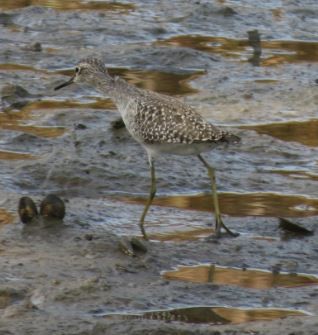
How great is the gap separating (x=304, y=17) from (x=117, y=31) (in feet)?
7.72

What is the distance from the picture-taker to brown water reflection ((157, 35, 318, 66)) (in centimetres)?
1538

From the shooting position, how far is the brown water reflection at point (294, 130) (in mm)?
12547

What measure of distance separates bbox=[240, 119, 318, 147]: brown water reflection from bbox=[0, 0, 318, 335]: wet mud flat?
0.03 meters

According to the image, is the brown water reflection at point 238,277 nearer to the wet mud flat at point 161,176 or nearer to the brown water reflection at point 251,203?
the wet mud flat at point 161,176

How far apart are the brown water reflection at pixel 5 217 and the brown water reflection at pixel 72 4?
7.00 metres

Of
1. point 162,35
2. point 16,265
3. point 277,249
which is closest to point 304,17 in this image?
point 162,35

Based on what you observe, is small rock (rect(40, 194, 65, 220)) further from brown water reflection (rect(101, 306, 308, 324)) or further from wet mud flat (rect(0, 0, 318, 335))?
brown water reflection (rect(101, 306, 308, 324))

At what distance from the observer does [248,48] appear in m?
15.7

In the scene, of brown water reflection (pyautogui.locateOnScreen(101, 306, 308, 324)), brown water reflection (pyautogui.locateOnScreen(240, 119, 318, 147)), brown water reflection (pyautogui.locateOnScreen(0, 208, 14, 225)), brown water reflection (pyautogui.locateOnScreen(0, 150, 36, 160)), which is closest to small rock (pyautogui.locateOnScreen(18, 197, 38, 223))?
brown water reflection (pyautogui.locateOnScreen(0, 208, 14, 225))

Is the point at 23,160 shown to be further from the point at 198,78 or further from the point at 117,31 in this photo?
the point at 117,31

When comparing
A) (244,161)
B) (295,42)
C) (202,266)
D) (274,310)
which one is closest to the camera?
(274,310)

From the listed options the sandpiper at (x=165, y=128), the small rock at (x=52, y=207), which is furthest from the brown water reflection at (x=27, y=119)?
the small rock at (x=52, y=207)

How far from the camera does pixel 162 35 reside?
53.1 feet

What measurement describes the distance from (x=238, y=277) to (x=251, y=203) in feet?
5.82
